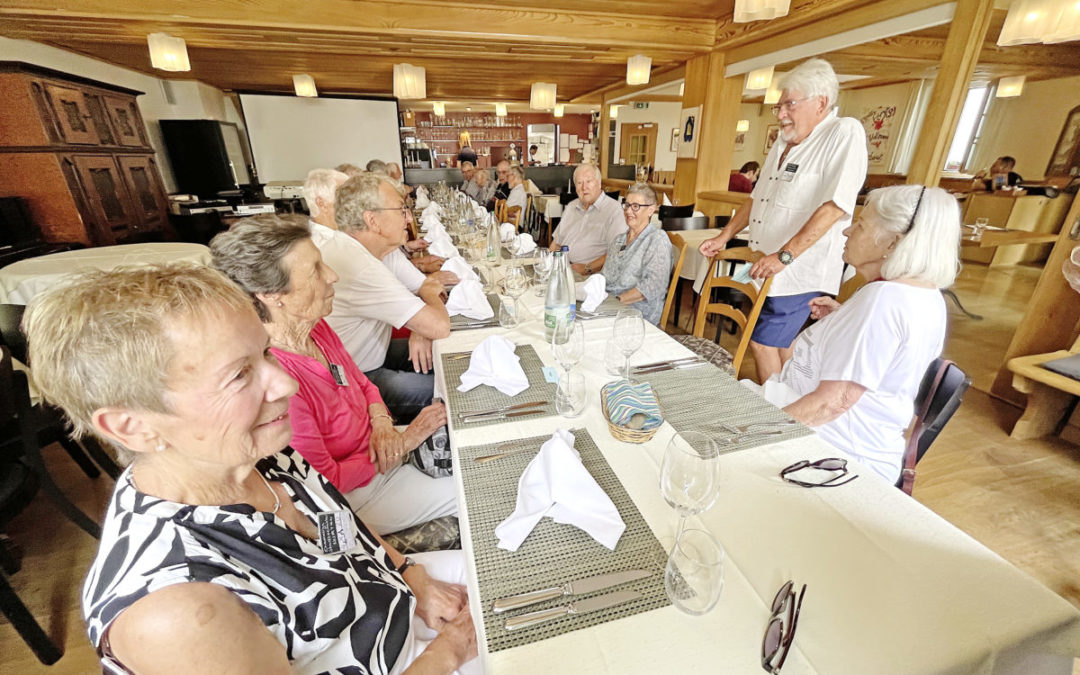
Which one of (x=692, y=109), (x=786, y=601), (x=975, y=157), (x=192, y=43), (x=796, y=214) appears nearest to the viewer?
(x=786, y=601)

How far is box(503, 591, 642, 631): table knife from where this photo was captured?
2.18ft

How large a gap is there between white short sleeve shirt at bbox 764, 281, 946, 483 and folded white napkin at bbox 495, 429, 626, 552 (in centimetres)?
81

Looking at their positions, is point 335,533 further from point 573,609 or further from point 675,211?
point 675,211

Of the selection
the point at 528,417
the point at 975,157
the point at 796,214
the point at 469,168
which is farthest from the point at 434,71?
the point at 975,157

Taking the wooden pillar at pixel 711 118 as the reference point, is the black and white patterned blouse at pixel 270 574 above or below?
below

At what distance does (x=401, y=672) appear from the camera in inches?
34.7

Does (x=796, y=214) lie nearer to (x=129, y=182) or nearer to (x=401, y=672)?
(x=401, y=672)

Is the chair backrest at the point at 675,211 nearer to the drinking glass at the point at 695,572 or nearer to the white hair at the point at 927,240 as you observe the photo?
the white hair at the point at 927,240

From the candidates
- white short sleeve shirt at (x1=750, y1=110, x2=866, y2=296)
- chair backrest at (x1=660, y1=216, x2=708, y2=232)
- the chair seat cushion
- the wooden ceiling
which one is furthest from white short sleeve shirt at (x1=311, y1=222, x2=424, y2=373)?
the wooden ceiling

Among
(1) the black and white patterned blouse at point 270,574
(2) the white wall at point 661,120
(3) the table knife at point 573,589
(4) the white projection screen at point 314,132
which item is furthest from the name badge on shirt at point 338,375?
(2) the white wall at point 661,120

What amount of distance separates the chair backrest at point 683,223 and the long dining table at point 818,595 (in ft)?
10.5

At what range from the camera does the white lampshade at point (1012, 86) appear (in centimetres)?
744

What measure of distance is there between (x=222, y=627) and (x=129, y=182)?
278 inches

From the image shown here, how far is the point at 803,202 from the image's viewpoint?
2.44 meters
